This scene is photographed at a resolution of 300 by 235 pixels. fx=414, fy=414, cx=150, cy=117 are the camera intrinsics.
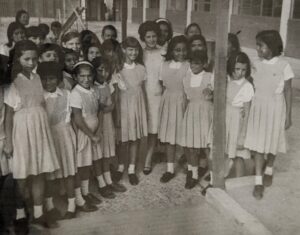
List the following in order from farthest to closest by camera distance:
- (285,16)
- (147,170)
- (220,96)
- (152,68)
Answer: (285,16)
(147,170)
(152,68)
(220,96)

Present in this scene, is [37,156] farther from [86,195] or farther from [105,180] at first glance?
[105,180]

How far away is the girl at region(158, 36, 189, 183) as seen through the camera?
2286mm

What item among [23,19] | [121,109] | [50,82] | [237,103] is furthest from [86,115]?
[23,19]

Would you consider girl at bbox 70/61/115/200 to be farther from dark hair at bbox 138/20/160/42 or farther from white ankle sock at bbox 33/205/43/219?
dark hair at bbox 138/20/160/42

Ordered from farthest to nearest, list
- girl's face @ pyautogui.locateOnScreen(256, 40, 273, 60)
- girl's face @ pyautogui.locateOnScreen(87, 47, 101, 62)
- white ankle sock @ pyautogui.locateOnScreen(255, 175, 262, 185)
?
1. girl's face @ pyautogui.locateOnScreen(87, 47, 101, 62)
2. white ankle sock @ pyautogui.locateOnScreen(255, 175, 262, 185)
3. girl's face @ pyautogui.locateOnScreen(256, 40, 273, 60)

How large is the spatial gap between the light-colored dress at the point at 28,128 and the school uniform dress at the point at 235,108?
94 centimetres

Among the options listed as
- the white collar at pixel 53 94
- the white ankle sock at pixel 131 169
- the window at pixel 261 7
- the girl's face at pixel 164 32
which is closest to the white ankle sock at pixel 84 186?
the white ankle sock at pixel 131 169

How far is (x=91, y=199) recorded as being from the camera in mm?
2111

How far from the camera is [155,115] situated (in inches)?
95.7

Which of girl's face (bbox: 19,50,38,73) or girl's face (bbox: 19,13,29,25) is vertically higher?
girl's face (bbox: 19,13,29,25)

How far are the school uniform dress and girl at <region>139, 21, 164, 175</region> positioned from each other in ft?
1.41

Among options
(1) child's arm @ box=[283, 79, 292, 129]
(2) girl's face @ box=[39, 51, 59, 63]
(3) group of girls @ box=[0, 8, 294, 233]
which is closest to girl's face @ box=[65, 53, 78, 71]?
(3) group of girls @ box=[0, 8, 294, 233]

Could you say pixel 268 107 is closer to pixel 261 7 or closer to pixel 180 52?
pixel 180 52

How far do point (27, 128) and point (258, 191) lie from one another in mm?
1183
